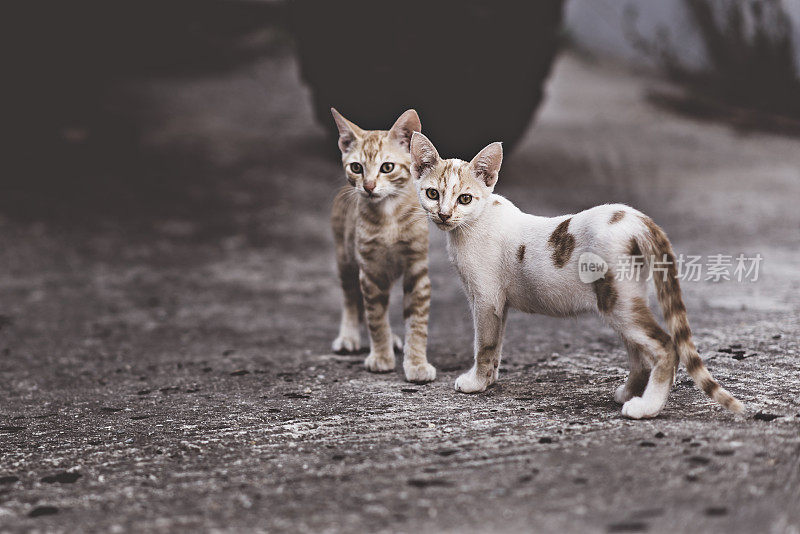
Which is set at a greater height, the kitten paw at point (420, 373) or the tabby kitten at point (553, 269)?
the tabby kitten at point (553, 269)

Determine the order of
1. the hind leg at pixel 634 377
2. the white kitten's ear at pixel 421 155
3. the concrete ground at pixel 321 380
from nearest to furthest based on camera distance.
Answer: the concrete ground at pixel 321 380, the hind leg at pixel 634 377, the white kitten's ear at pixel 421 155

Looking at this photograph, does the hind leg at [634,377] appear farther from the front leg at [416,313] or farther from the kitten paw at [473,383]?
the front leg at [416,313]

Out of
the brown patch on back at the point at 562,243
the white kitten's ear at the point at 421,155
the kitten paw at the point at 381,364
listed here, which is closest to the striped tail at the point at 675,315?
the brown patch on back at the point at 562,243

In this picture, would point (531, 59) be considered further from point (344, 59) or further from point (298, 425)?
point (298, 425)

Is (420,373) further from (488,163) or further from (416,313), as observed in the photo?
(488,163)

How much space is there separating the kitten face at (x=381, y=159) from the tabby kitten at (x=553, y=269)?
10.3 inches

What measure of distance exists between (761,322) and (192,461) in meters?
3.22

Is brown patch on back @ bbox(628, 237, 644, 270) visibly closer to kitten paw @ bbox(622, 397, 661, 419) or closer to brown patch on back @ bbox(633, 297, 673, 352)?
brown patch on back @ bbox(633, 297, 673, 352)

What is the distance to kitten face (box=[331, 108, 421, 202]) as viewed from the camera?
328 centimetres

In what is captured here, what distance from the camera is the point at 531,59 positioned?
28.0 ft

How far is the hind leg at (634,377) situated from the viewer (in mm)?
2861

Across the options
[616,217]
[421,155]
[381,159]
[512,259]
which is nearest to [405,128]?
[381,159]

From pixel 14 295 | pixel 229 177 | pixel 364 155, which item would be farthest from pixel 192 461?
pixel 229 177

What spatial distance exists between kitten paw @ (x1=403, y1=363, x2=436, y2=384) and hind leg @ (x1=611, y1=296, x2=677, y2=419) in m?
1.03
